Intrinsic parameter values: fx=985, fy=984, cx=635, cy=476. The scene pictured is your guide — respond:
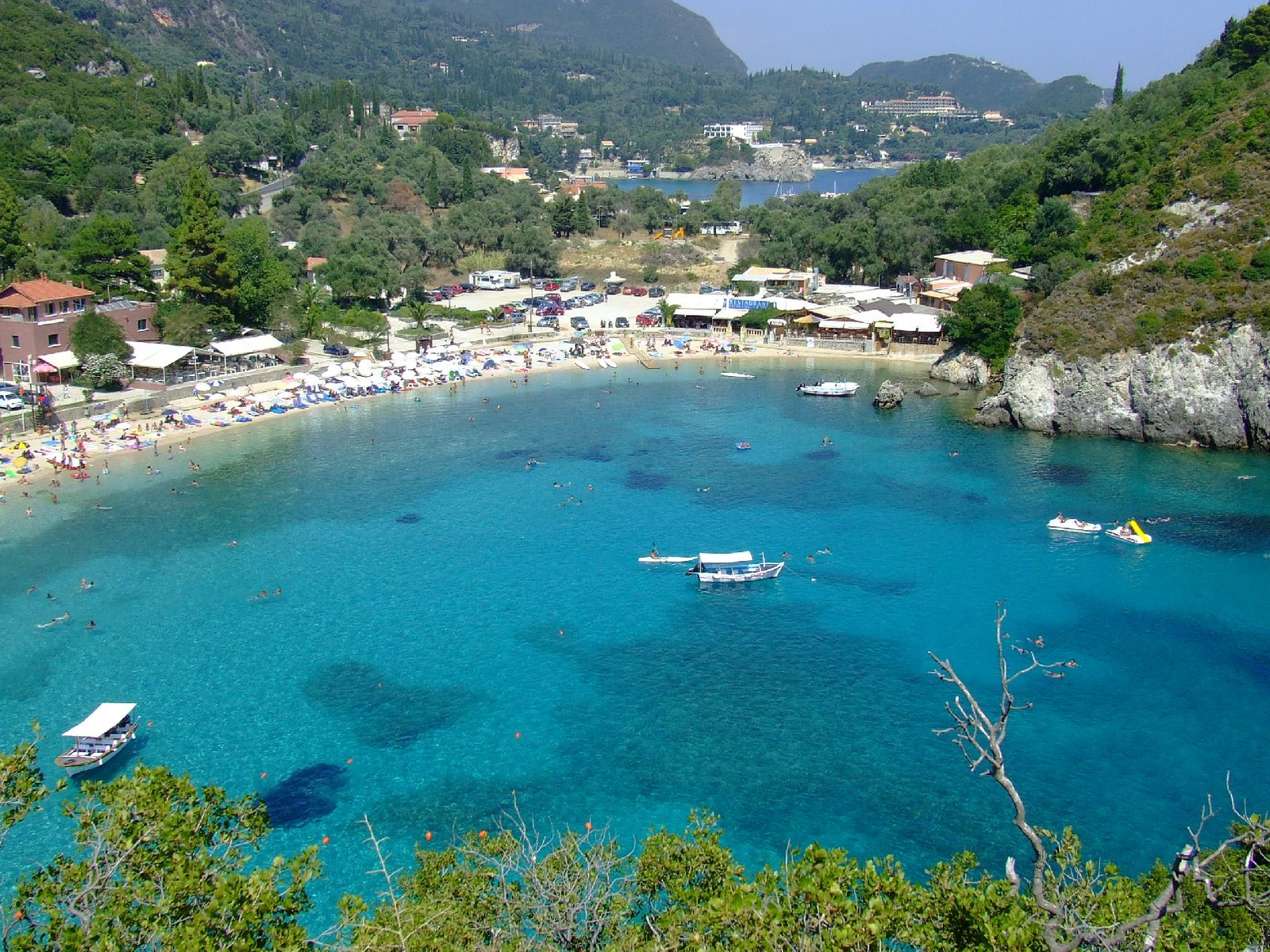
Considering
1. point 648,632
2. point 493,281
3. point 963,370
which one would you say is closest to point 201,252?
point 493,281

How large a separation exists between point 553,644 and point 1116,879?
16986 mm

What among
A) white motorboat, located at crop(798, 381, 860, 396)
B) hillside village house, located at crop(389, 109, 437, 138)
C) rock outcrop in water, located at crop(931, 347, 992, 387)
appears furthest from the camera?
hillside village house, located at crop(389, 109, 437, 138)

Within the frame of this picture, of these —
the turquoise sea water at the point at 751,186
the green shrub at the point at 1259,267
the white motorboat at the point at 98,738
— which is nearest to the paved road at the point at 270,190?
the white motorboat at the point at 98,738

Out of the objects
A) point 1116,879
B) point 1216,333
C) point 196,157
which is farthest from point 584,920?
point 196,157

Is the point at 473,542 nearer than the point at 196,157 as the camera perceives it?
Yes

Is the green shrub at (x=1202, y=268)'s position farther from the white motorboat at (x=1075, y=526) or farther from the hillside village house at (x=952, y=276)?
the white motorboat at (x=1075, y=526)

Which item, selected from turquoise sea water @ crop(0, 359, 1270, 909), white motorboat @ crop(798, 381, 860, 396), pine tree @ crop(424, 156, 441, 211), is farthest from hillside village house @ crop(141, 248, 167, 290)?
white motorboat @ crop(798, 381, 860, 396)

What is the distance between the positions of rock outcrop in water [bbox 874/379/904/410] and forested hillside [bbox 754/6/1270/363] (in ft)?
21.7

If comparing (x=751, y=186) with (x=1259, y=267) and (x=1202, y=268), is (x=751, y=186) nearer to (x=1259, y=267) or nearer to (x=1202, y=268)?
(x=1202, y=268)

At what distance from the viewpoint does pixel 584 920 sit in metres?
12.3

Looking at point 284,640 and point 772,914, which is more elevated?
point 772,914

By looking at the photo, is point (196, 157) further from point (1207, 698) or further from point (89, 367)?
point (1207, 698)

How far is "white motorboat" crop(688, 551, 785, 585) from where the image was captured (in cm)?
3089

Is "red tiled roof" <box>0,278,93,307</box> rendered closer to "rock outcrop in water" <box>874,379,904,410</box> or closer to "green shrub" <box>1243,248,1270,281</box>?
"rock outcrop in water" <box>874,379,904,410</box>
